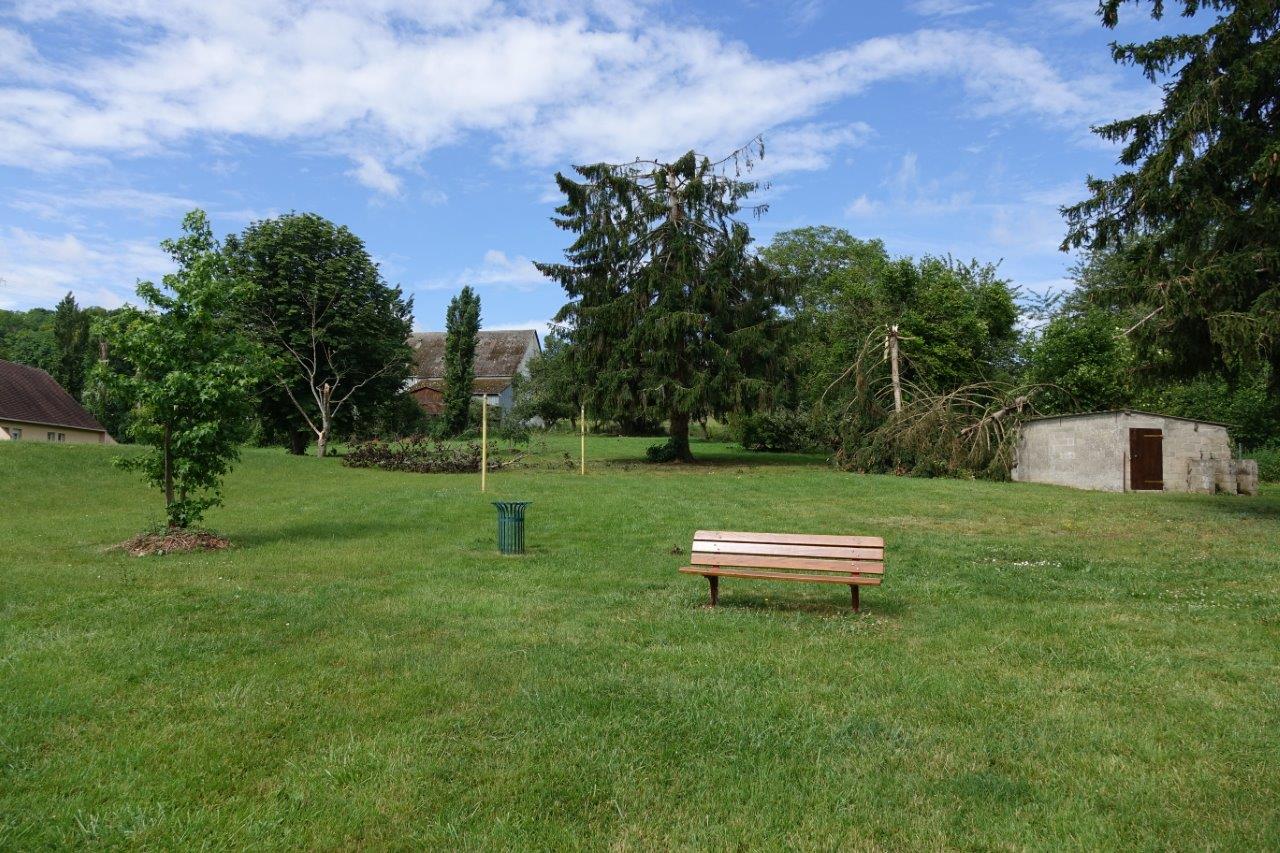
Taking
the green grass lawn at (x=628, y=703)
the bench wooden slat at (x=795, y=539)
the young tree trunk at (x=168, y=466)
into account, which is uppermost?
the young tree trunk at (x=168, y=466)

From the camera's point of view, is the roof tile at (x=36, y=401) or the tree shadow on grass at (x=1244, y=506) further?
the roof tile at (x=36, y=401)

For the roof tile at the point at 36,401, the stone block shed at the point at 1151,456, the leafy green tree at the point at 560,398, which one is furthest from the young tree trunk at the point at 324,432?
the stone block shed at the point at 1151,456

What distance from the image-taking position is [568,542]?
43.8 ft

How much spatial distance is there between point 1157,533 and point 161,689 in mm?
15051

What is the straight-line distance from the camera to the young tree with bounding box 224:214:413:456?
35625 millimetres

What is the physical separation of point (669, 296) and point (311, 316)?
16.4m

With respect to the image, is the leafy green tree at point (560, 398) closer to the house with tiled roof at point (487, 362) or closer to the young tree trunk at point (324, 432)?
the young tree trunk at point (324, 432)

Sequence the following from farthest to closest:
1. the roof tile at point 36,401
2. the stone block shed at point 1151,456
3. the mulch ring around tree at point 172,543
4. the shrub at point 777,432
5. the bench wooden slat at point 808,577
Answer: the roof tile at point 36,401
the shrub at point 777,432
the stone block shed at point 1151,456
the mulch ring around tree at point 172,543
the bench wooden slat at point 808,577

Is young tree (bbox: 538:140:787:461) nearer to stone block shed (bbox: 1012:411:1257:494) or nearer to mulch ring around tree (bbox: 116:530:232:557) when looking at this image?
stone block shed (bbox: 1012:411:1257:494)

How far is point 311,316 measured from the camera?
36.5 m

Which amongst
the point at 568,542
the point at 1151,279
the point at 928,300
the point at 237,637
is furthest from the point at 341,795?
the point at 928,300

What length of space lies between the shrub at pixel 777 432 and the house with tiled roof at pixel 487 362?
29216 mm

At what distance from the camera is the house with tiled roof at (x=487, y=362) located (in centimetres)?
6794

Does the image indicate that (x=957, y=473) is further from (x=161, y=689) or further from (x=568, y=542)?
(x=161, y=689)
